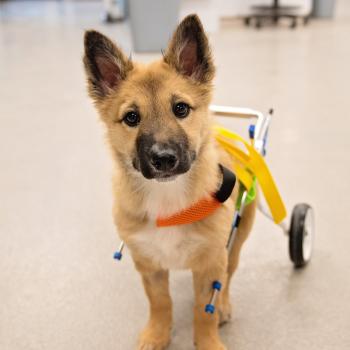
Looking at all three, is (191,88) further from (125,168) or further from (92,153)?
(92,153)

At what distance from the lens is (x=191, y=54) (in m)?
1.41

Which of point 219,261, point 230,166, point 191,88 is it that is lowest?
point 219,261

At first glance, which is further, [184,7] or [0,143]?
[184,7]

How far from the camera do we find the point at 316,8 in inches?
306

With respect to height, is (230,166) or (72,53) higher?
(230,166)

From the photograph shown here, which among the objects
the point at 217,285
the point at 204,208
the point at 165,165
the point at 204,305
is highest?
the point at 165,165

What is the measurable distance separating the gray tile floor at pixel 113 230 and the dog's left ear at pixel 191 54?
952 millimetres

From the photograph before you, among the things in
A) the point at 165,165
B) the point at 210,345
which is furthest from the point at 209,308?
the point at 165,165

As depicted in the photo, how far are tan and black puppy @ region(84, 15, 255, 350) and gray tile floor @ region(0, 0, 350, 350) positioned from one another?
1.32ft

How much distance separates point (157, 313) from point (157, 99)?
80 cm

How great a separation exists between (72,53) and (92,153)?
3.23 m

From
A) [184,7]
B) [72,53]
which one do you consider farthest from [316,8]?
[72,53]

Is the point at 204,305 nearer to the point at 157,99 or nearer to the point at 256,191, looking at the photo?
the point at 256,191

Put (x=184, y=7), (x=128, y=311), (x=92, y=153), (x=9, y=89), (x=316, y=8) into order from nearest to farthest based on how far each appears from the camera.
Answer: (x=128, y=311), (x=92, y=153), (x=9, y=89), (x=184, y=7), (x=316, y=8)
